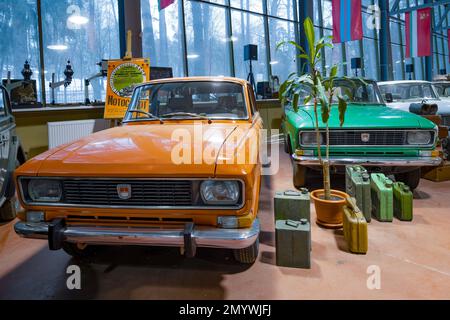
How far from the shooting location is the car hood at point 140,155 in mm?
1915

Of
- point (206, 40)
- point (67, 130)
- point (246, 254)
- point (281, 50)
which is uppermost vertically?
point (281, 50)

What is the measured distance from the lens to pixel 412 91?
22.7 ft

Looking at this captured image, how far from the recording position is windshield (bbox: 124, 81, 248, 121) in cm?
Result: 311

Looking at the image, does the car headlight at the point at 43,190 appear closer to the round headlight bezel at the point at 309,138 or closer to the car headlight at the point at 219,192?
the car headlight at the point at 219,192

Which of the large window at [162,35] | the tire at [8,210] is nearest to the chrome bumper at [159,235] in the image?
the tire at [8,210]

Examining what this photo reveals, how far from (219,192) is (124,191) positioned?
21.5 inches

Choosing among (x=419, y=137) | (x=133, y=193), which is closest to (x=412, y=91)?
(x=419, y=137)

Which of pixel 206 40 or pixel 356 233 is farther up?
pixel 206 40

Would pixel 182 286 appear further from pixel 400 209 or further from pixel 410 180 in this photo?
pixel 410 180

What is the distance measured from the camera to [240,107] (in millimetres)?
3053

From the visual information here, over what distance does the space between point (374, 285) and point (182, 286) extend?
1241 mm

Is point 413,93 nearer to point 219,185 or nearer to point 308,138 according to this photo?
point 308,138

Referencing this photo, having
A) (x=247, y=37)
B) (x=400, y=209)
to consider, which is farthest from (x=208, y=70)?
(x=400, y=209)

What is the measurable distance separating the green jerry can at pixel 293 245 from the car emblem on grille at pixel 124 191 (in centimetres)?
109
